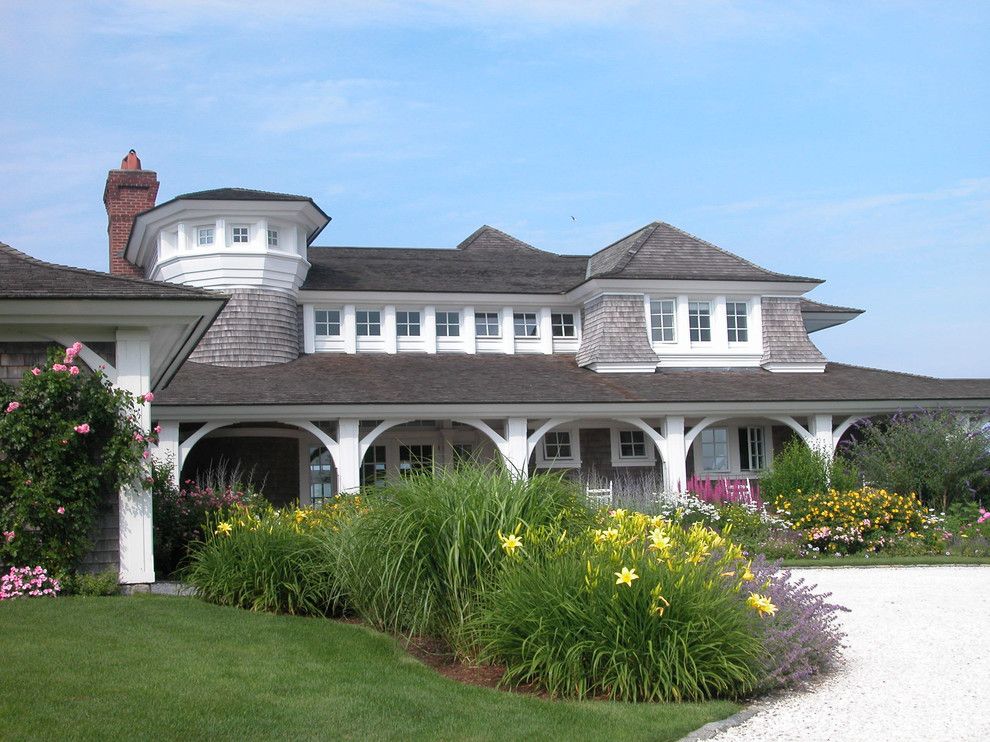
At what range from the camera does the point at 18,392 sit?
39.4 ft

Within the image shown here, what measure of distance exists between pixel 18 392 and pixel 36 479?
3.16ft

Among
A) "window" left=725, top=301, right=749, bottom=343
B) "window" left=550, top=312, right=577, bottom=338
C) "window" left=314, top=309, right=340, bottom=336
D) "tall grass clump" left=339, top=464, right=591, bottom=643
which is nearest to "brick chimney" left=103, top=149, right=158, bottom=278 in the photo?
"window" left=314, top=309, right=340, bottom=336

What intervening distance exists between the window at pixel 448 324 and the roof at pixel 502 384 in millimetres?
744

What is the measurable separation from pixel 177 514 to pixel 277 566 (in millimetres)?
4554

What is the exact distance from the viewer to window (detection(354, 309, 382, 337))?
2605 cm

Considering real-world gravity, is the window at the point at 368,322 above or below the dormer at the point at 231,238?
below

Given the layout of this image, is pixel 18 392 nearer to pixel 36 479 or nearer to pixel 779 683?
pixel 36 479

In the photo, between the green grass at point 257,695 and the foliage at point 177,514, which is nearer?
the green grass at point 257,695

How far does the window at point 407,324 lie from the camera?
26.3m

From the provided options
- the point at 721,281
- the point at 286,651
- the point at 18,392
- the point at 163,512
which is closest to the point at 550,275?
the point at 721,281

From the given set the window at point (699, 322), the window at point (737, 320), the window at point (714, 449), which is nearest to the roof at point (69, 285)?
the window at point (714, 449)

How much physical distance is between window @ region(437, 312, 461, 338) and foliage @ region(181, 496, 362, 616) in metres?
14.8

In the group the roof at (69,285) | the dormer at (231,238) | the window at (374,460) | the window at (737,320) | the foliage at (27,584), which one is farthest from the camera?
the window at (737,320)

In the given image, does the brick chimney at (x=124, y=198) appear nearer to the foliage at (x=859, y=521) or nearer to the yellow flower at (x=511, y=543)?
the foliage at (x=859, y=521)
